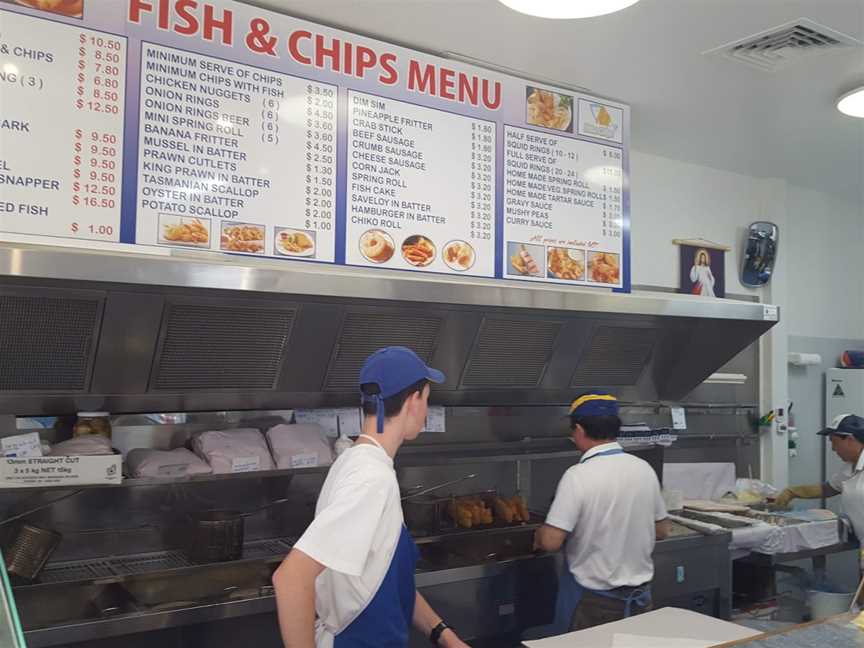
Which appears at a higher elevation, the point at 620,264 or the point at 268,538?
the point at 620,264

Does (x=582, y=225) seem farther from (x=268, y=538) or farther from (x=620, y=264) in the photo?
(x=268, y=538)

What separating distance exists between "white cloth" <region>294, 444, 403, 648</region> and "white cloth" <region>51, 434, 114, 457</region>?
1.10 meters

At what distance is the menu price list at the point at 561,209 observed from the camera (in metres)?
3.49

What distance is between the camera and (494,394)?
392 centimetres

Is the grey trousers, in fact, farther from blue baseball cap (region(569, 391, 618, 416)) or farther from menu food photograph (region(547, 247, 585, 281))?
menu food photograph (region(547, 247, 585, 281))

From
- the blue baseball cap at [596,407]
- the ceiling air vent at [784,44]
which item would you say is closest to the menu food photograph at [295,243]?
the blue baseball cap at [596,407]

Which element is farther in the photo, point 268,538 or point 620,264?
point 620,264

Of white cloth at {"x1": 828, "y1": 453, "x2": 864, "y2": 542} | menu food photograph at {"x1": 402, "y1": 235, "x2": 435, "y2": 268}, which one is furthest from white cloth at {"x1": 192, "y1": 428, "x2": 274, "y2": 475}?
white cloth at {"x1": 828, "y1": 453, "x2": 864, "y2": 542}

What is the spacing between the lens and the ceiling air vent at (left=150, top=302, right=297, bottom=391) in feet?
9.58

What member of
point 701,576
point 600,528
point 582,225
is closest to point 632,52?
point 582,225

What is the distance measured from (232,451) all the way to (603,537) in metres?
1.53

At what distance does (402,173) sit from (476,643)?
2027 millimetres

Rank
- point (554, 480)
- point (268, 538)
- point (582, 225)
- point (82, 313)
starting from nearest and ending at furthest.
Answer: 1. point (82, 313)
2. point (268, 538)
3. point (582, 225)
4. point (554, 480)

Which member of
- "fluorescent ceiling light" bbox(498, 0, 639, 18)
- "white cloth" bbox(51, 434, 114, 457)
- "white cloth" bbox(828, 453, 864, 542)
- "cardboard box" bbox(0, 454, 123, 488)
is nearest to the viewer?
"fluorescent ceiling light" bbox(498, 0, 639, 18)
